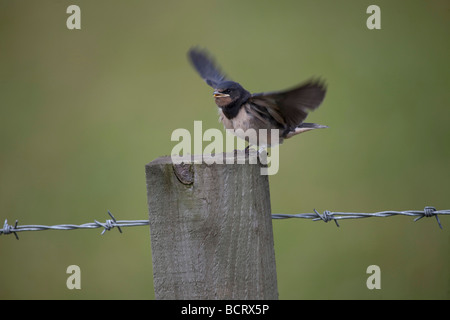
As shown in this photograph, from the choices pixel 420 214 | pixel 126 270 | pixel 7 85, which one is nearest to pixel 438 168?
pixel 126 270

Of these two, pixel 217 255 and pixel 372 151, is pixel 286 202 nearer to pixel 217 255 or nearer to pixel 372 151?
pixel 372 151

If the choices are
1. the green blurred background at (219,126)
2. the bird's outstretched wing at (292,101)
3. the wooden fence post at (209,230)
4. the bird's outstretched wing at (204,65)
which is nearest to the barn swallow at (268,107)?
the bird's outstretched wing at (292,101)

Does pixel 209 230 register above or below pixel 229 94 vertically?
below

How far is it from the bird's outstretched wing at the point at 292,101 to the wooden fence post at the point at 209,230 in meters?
0.77

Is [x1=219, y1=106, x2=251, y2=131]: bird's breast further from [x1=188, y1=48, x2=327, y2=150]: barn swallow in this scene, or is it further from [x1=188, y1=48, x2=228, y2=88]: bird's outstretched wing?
[x1=188, y1=48, x2=228, y2=88]: bird's outstretched wing

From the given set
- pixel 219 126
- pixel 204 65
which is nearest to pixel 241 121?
pixel 204 65

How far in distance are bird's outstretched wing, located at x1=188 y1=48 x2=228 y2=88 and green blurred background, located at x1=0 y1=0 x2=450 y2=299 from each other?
9.31 ft

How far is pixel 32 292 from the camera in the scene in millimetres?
5953

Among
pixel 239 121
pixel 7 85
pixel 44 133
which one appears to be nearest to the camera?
pixel 239 121

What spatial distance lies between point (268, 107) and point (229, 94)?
0.43 metres

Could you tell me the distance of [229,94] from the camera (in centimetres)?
326

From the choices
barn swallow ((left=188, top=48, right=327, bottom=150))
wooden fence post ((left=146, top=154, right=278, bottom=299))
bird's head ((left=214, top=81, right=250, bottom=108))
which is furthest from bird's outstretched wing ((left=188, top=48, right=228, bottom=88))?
wooden fence post ((left=146, top=154, right=278, bottom=299))

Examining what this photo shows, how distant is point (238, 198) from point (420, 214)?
1.08 meters

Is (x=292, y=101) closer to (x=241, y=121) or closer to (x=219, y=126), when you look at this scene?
(x=241, y=121)
